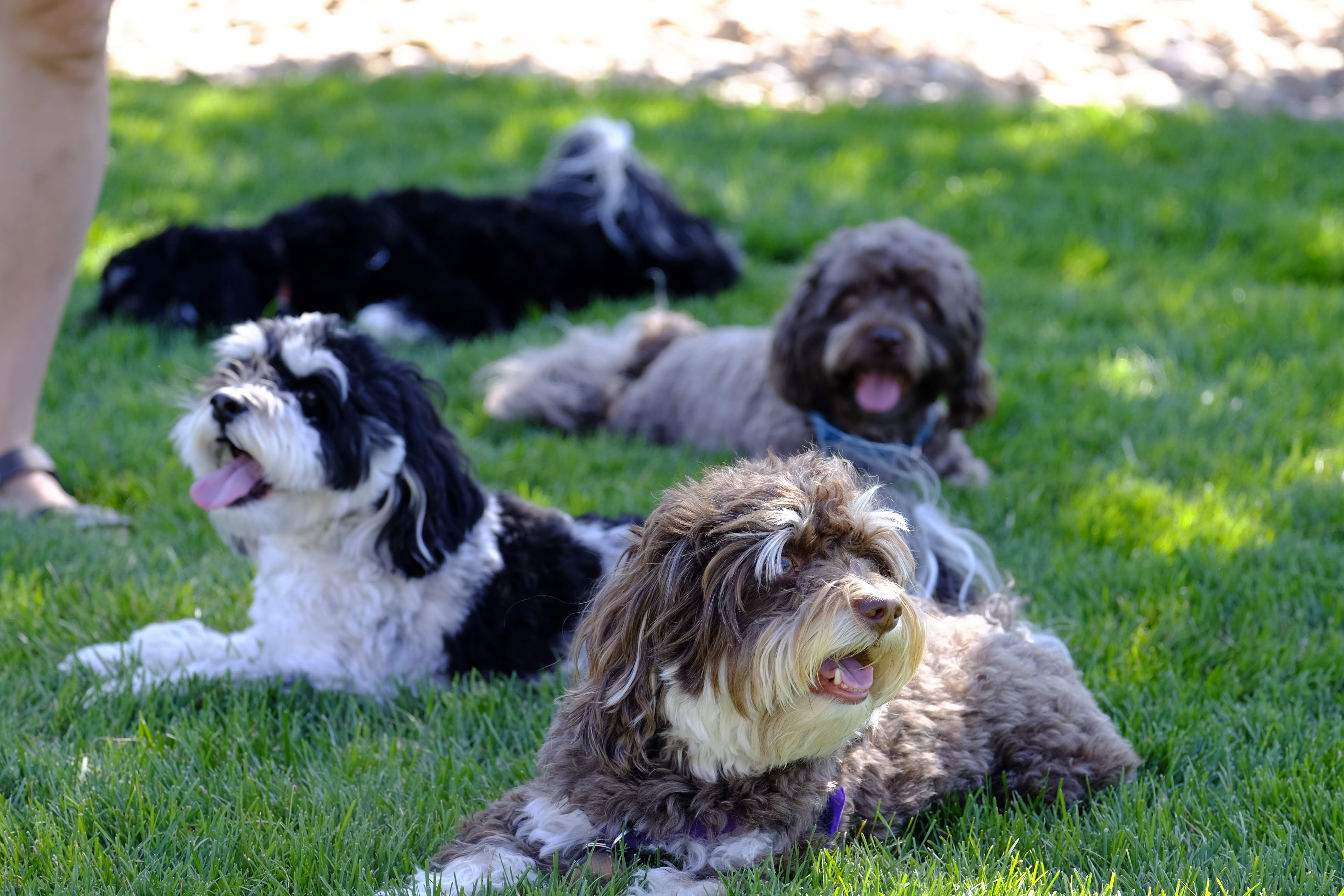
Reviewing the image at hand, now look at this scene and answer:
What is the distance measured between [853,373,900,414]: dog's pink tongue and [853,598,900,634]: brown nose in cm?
264

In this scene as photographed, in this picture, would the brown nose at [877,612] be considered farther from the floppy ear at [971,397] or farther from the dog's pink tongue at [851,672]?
the floppy ear at [971,397]

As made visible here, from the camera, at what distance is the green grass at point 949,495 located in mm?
2738

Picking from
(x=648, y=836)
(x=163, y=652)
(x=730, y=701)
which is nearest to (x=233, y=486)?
(x=163, y=652)

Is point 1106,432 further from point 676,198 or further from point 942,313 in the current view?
point 676,198

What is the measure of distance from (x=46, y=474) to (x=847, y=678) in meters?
3.50

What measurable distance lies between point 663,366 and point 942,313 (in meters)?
1.59

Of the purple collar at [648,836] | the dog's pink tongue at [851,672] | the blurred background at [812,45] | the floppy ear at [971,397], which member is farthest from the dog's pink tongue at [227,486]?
the blurred background at [812,45]

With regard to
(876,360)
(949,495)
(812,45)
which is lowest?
(812,45)

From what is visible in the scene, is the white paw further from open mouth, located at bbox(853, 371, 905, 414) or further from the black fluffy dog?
the black fluffy dog

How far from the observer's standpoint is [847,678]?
2.41m

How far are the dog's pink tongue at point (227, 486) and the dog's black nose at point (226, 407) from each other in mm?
168

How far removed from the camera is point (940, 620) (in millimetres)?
3150

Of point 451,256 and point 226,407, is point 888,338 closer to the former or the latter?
point 226,407

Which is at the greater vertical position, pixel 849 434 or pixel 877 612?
pixel 877 612
